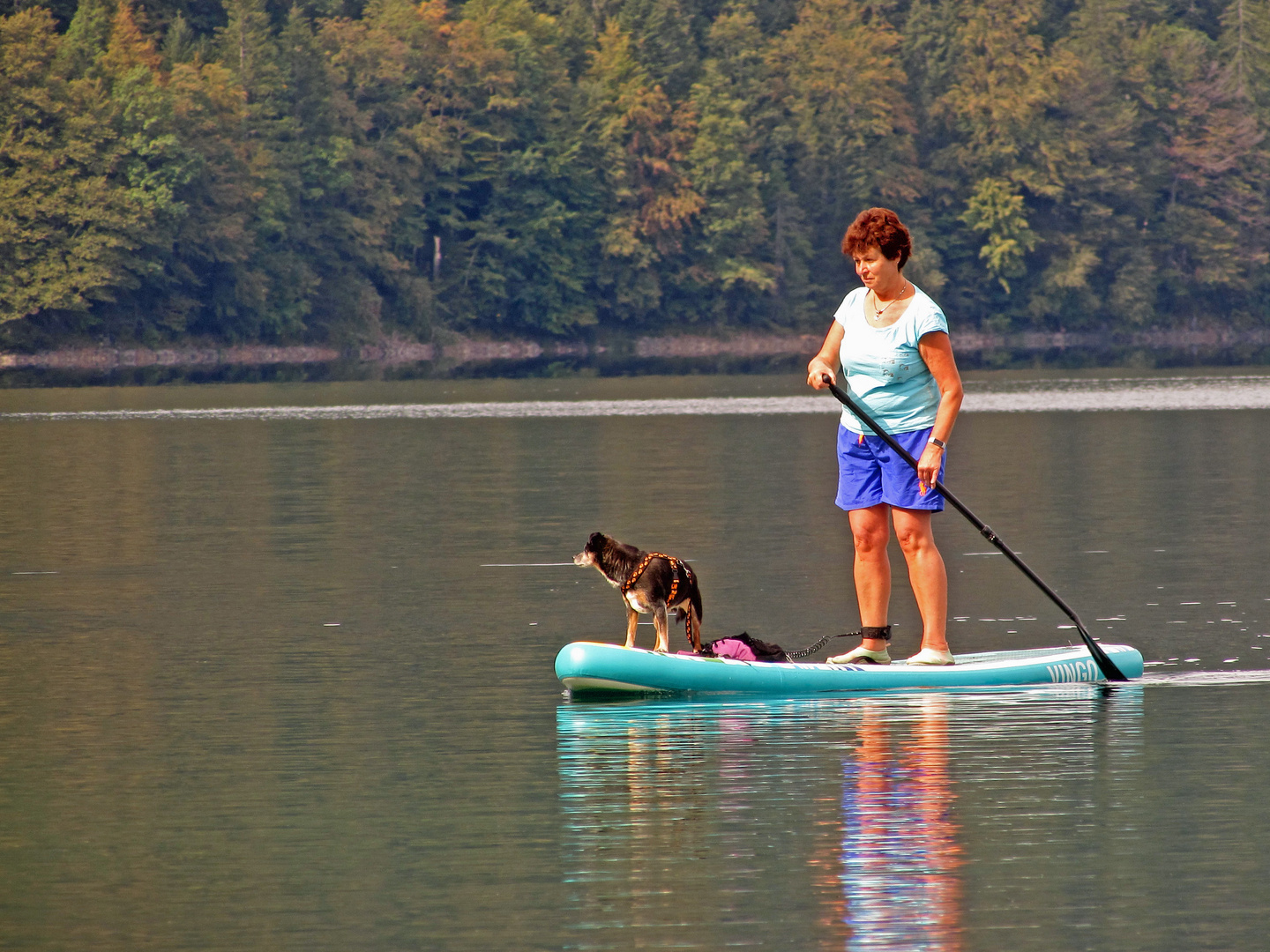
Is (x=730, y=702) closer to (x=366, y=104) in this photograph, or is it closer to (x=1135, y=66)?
(x=366, y=104)

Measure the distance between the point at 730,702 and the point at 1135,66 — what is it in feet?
305

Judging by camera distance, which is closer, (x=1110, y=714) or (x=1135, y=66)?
(x=1110, y=714)

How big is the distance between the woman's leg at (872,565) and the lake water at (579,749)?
500 mm

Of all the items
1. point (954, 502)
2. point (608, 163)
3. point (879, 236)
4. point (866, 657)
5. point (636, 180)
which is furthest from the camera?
point (636, 180)

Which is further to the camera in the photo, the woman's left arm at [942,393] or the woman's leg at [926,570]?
the woman's leg at [926,570]

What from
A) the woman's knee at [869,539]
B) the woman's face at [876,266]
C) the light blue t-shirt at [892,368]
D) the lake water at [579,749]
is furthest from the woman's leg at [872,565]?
the woman's face at [876,266]

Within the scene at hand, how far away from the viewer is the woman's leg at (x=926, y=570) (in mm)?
9914

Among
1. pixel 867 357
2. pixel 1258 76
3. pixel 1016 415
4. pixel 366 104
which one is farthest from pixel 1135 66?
pixel 867 357

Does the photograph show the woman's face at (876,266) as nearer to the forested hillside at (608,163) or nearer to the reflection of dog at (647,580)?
the reflection of dog at (647,580)

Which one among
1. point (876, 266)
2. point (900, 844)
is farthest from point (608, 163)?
point (900, 844)

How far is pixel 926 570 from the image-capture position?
9961 millimetres

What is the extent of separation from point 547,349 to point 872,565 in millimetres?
78150

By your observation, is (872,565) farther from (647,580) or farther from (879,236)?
(879,236)

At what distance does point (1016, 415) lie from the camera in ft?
123
